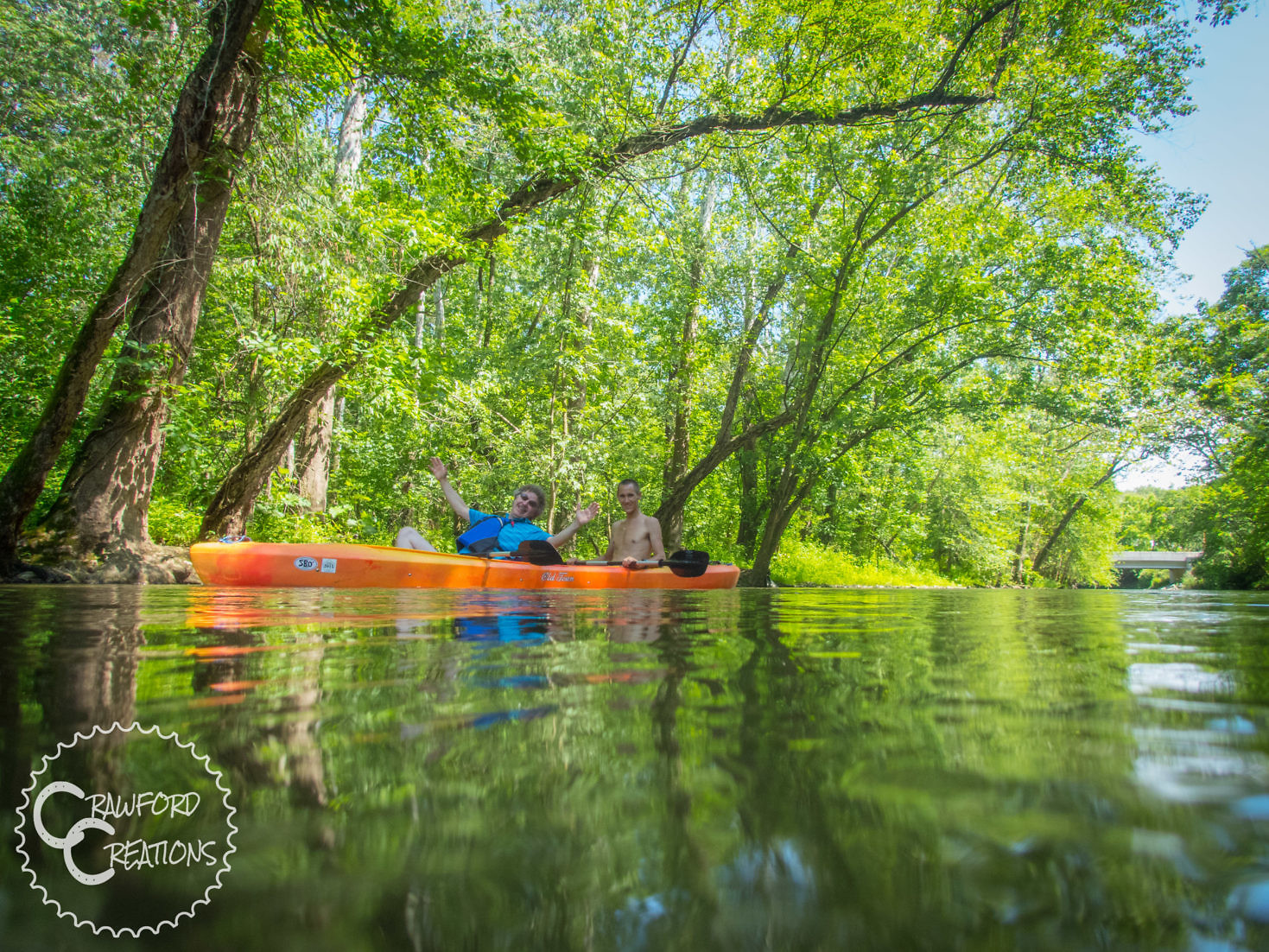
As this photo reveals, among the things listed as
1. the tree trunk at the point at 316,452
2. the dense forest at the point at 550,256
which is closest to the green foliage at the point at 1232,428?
the dense forest at the point at 550,256

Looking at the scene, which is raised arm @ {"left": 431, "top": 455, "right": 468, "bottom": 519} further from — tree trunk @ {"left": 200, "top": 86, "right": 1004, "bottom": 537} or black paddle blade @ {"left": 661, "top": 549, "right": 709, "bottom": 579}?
black paddle blade @ {"left": 661, "top": 549, "right": 709, "bottom": 579}

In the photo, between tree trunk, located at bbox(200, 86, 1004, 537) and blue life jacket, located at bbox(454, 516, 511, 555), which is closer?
blue life jacket, located at bbox(454, 516, 511, 555)

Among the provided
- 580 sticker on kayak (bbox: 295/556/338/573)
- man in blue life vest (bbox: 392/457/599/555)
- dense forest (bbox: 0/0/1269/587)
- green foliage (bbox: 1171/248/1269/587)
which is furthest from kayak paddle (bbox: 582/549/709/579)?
green foliage (bbox: 1171/248/1269/587)

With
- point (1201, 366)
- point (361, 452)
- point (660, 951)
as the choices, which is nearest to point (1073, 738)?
point (660, 951)

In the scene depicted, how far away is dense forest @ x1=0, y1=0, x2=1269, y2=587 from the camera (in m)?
7.18

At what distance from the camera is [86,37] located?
12.1 m

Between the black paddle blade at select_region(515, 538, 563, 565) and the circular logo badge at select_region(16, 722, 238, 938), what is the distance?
677 cm

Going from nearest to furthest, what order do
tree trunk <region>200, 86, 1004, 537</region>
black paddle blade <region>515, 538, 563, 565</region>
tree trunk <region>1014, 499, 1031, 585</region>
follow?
1. black paddle blade <region>515, 538, 563, 565</region>
2. tree trunk <region>200, 86, 1004, 537</region>
3. tree trunk <region>1014, 499, 1031, 585</region>

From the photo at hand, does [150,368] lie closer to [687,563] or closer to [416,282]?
[416,282]

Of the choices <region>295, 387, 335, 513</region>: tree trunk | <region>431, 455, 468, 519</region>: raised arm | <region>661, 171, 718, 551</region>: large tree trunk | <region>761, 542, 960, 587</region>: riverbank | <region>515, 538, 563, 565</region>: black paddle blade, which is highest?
<region>661, 171, 718, 551</region>: large tree trunk

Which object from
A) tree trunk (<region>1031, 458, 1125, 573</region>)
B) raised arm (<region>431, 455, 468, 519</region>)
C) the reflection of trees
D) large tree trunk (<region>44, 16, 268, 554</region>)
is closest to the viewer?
the reflection of trees

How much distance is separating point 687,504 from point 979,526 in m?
13.0

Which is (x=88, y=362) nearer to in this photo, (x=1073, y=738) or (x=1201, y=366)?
(x=1073, y=738)

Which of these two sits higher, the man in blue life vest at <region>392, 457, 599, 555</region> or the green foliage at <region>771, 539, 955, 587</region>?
the man in blue life vest at <region>392, 457, 599, 555</region>
